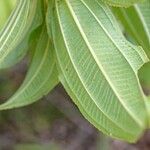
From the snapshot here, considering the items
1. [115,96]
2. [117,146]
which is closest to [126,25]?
[115,96]

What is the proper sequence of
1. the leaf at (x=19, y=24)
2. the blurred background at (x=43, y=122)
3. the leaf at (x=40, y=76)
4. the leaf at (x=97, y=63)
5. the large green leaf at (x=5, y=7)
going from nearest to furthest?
the leaf at (x=97, y=63)
the leaf at (x=19, y=24)
the leaf at (x=40, y=76)
the large green leaf at (x=5, y=7)
the blurred background at (x=43, y=122)

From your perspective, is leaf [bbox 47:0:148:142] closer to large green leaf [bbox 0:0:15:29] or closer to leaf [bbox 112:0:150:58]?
leaf [bbox 112:0:150:58]

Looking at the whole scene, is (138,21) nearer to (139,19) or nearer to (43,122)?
(139,19)

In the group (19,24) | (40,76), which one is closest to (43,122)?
(40,76)

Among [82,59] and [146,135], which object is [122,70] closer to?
[82,59]

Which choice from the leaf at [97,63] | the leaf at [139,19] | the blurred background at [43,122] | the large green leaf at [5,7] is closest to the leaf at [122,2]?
the leaf at [97,63]

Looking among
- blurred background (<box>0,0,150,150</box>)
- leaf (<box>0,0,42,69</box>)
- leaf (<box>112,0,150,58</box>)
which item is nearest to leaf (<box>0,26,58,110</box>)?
leaf (<box>0,0,42,69</box>)

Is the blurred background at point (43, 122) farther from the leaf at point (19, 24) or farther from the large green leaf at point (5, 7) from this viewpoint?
the leaf at point (19, 24)
